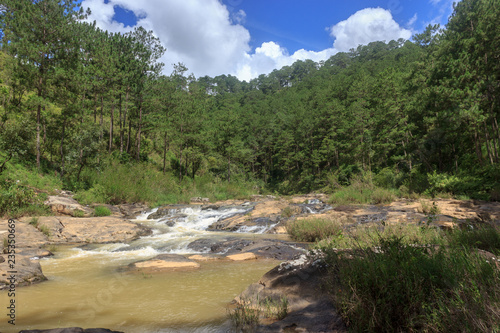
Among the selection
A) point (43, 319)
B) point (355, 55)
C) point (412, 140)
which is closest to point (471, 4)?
point (412, 140)

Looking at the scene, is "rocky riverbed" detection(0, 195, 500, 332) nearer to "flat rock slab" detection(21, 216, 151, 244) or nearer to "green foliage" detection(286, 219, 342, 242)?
"flat rock slab" detection(21, 216, 151, 244)

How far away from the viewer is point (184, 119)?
37.1 metres

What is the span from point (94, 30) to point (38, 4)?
1517 cm

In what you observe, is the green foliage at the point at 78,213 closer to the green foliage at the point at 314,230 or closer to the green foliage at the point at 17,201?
the green foliage at the point at 17,201

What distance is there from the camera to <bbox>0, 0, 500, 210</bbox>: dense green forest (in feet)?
57.7

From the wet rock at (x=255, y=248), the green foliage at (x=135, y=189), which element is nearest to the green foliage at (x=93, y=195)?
the green foliage at (x=135, y=189)

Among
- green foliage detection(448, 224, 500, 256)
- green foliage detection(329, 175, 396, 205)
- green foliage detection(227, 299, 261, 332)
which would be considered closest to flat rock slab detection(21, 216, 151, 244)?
green foliage detection(227, 299, 261, 332)

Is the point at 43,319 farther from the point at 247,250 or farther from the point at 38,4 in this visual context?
the point at 38,4

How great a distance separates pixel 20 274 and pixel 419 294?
7.45m

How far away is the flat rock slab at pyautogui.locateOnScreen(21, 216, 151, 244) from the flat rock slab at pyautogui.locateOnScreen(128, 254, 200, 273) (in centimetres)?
469

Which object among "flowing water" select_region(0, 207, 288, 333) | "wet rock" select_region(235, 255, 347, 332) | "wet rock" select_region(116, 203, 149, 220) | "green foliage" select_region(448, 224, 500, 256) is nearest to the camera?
"wet rock" select_region(235, 255, 347, 332)

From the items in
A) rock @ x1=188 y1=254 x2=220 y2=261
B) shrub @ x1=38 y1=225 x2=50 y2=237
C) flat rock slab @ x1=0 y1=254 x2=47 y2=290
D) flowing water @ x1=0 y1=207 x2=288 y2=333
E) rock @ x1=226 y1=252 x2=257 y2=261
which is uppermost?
shrub @ x1=38 y1=225 x2=50 y2=237

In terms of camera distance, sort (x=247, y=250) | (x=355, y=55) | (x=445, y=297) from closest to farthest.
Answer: (x=445, y=297), (x=247, y=250), (x=355, y=55)

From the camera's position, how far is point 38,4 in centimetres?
1986
